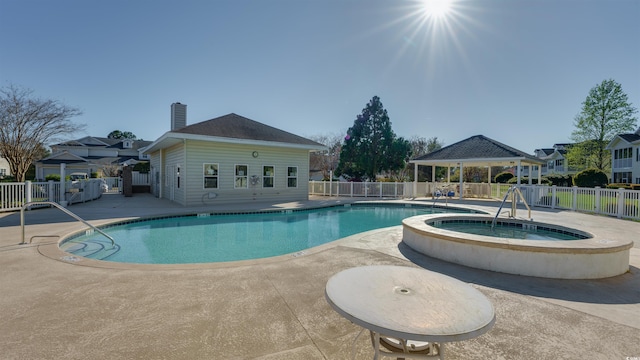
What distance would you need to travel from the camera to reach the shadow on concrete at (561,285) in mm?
3303

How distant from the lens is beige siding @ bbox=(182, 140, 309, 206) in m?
12.1

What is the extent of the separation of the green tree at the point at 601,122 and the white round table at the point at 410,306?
36121 millimetres

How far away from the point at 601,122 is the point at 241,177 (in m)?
34.7

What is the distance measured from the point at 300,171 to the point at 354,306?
13.7 meters

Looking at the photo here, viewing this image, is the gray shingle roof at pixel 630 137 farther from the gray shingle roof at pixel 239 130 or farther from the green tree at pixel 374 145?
the gray shingle roof at pixel 239 130

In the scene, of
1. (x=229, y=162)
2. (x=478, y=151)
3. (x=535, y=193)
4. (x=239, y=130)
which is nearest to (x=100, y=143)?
(x=239, y=130)

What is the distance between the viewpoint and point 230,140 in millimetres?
12328

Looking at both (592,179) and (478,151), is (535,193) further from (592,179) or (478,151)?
(592,179)

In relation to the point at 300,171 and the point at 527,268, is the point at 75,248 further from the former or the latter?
the point at 300,171

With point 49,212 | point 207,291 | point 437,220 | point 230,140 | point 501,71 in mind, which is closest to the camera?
point 207,291

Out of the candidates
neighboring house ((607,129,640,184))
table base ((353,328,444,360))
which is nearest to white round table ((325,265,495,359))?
table base ((353,328,444,360))

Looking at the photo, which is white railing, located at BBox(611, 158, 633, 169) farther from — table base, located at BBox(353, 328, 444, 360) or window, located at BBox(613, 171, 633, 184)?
table base, located at BBox(353, 328, 444, 360)

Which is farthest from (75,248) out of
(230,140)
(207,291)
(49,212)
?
(230,140)

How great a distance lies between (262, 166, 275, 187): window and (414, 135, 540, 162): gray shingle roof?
376 inches
